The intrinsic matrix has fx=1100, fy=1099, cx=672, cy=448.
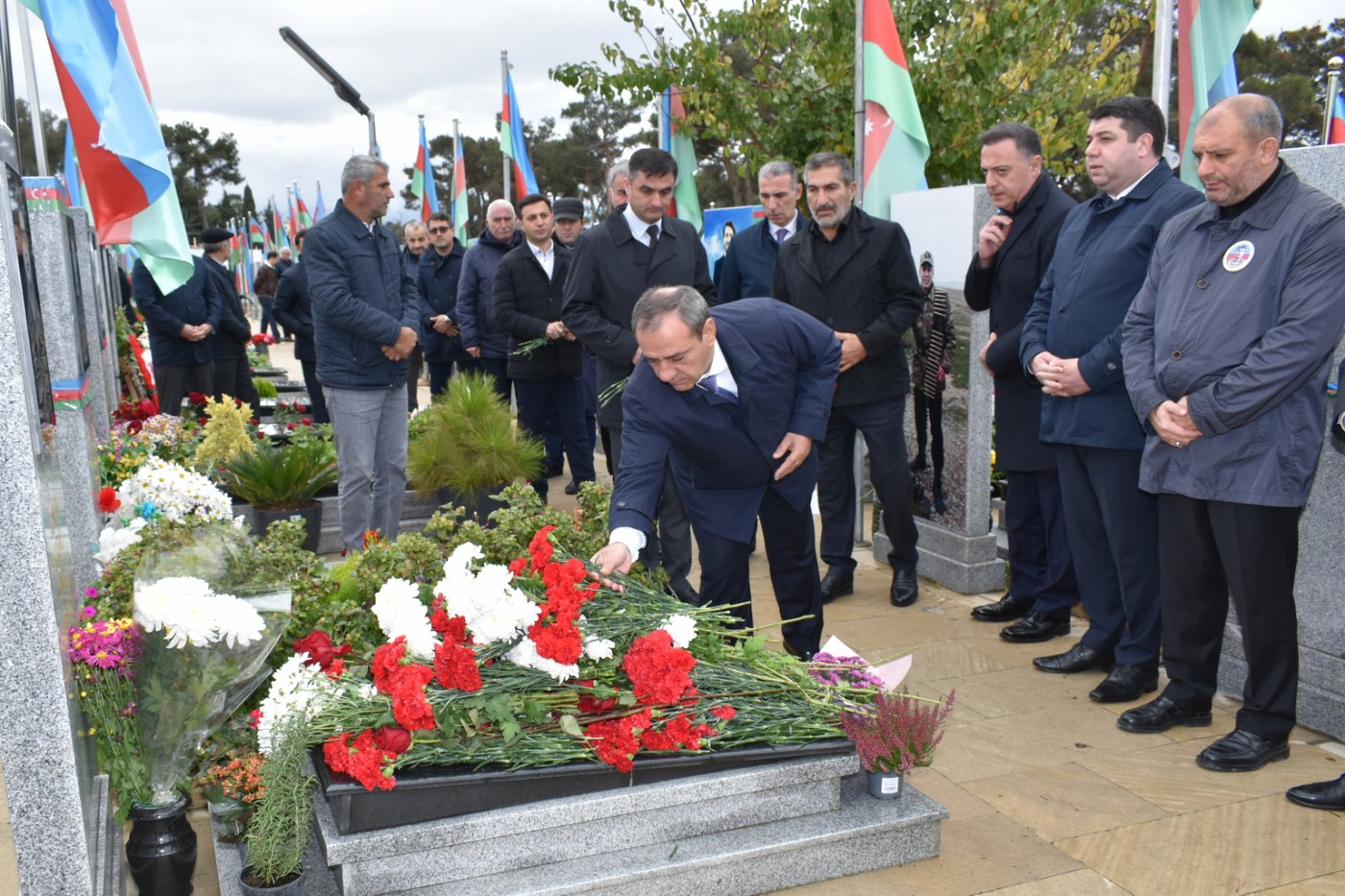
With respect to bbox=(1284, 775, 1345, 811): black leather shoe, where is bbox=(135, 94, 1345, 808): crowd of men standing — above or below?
above

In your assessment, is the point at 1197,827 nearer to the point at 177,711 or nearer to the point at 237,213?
the point at 177,711

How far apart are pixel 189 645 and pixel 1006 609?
150 inches

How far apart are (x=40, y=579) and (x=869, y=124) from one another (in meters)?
5.26

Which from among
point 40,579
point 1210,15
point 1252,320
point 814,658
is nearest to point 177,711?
point 40,579

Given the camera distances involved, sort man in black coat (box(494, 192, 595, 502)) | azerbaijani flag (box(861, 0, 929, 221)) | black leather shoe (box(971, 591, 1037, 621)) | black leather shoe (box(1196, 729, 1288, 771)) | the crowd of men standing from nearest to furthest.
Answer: the crowd of men standing, black leather shoe (box(1196, 729, 1288, 771)), black leather shoe (box(971, 591, 1037, 621)), azerbaijani flag (box(861, 0, 929, 221)), man in black coat (box(494, 192, 595, 502))

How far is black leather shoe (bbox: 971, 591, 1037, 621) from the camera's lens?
214 inches

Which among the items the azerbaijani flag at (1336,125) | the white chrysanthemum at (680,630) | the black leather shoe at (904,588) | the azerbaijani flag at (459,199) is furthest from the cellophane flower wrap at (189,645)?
the azerbaijani flag at (459,199)

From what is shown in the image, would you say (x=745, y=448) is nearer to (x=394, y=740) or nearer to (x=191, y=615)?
(x=394, y=740)

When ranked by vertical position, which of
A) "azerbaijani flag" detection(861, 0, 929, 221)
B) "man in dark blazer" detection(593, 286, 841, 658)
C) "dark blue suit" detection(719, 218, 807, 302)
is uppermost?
"azerbaijani flag" detection(861, 0, 929, 221)

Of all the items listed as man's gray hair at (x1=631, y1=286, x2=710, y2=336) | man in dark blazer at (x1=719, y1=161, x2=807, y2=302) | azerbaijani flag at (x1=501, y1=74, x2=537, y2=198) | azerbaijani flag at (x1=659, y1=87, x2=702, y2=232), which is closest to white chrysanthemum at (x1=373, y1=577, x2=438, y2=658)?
man's gray hair at (x1=631, y1=286, x2=710, y2=336)

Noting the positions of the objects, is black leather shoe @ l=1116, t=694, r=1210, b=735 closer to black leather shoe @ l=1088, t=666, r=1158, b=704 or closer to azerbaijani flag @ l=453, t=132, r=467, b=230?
black leather shoe @ l=1088, t=666, r=1158, b=704

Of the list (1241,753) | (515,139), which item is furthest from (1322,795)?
→ (515,139)

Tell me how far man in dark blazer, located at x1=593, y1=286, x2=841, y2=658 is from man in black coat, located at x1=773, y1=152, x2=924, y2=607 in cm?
121

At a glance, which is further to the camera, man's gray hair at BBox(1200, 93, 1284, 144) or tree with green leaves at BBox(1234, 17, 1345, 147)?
tree with green leaves at BBox(1234, 17, 1345, 147)
